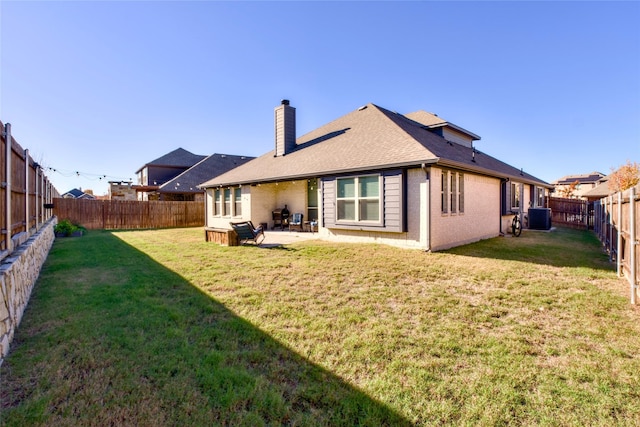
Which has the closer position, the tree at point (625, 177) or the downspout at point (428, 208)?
the downspout at point (428, 208)

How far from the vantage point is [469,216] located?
10805mm

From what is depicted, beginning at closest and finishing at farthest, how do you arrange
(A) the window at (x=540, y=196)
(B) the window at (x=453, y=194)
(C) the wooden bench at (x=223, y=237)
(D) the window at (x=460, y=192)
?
(B) the window at (x=453, y=194)
(C) the wooden bench at (x=223, y=237)
(D) the window at (x=460, y=192)
(A) the window at (x=540, y=196)

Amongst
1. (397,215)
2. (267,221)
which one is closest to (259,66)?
(267,221)

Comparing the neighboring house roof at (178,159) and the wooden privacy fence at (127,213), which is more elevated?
the neighboring house roof at (178,159)

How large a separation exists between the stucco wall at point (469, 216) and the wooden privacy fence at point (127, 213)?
653 inches

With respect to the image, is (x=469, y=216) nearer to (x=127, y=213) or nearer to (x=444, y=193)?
(x=444, y=193)

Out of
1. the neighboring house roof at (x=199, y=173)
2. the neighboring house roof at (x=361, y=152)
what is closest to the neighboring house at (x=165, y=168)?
the neighboring house roof at (x=199, y=173)

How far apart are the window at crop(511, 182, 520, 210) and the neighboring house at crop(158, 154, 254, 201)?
20.5m

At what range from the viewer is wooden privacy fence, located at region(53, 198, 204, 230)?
55.8 feet

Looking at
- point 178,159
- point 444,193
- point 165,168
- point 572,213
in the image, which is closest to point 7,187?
point 444,193

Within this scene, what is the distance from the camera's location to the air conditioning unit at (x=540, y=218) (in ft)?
51.1

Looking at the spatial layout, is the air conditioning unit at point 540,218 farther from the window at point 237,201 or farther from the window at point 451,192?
the window at point 237,201

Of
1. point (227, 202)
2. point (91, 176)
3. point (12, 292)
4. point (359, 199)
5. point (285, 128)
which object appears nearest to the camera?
point (12, 292)

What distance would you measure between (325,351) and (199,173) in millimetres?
26166
